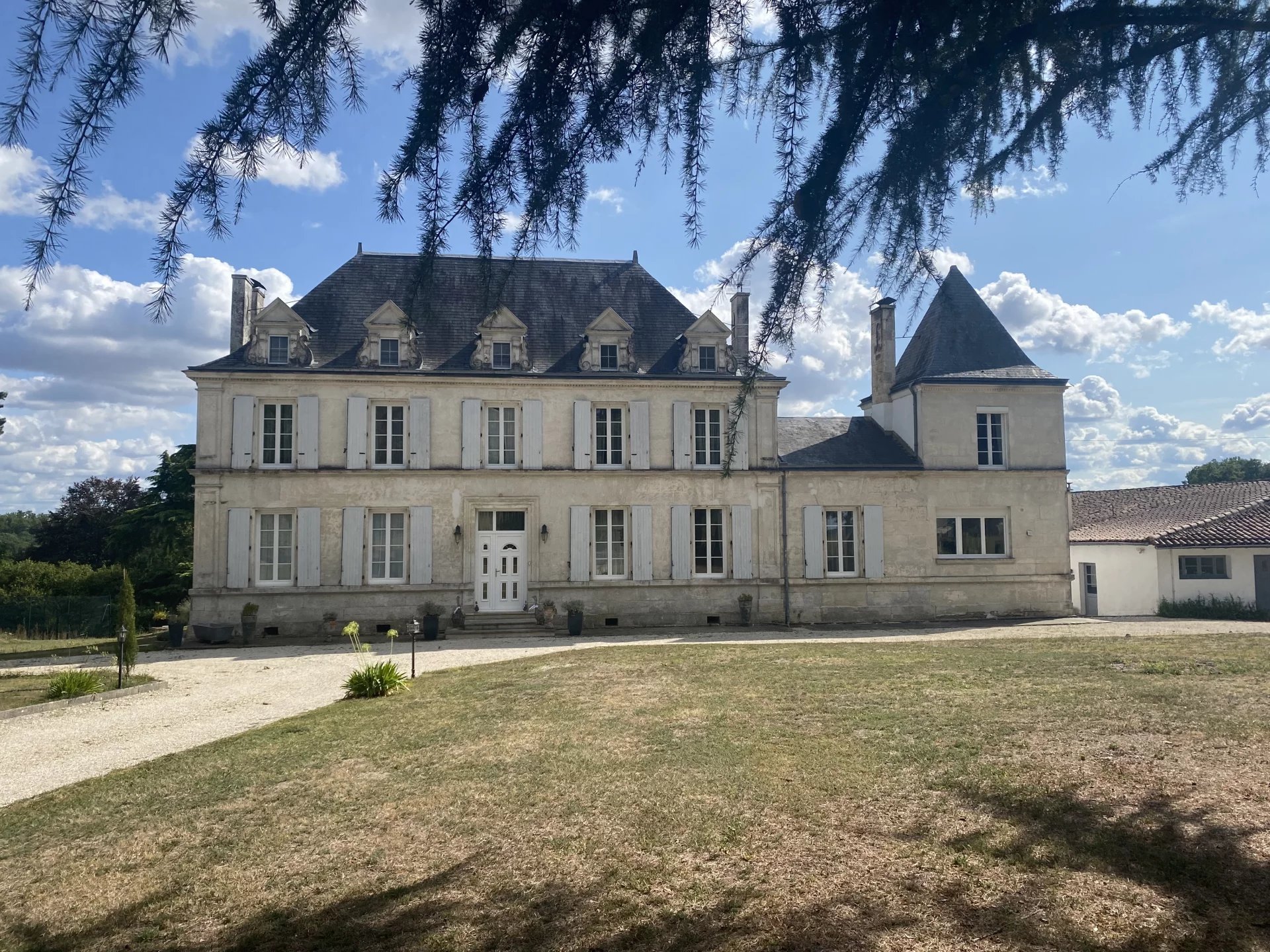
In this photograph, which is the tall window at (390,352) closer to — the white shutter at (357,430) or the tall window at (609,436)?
the white shutter at (357,430)

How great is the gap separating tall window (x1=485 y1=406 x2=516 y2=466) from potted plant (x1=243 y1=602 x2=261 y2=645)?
256 inches

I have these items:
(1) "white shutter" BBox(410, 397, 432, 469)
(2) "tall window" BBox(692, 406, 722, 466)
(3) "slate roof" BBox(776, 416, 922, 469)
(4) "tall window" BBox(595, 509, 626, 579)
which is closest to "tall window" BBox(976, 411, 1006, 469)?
(3) "slate roof" BBox(776, 416, 922, 469)

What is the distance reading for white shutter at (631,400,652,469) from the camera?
72.0ft

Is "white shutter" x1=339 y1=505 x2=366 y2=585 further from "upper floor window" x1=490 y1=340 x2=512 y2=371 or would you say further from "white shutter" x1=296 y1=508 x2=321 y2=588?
"upper floor window" x1=490 y1=340 x2=512 y2=371

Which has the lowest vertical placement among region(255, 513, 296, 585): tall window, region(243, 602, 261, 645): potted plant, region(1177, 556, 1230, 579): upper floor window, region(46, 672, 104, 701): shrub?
region(46, 672, 104, 701): shrub

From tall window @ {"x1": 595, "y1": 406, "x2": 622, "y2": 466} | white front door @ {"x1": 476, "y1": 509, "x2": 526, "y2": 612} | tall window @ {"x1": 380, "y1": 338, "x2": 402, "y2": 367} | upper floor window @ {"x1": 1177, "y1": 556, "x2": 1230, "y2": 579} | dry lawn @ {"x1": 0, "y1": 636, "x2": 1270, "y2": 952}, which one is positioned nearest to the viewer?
dry lawn @ {"x1": 0, "y1": 636, "x2": 1270, "y2": 952}

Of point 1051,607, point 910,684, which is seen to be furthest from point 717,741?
point 1051,607

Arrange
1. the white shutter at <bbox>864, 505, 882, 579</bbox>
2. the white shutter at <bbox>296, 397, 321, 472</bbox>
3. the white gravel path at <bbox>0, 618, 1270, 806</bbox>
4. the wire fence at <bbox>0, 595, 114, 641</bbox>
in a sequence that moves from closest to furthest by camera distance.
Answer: the white gravel path at <bbox>0, 618, 1270, 806</bbox> → the white shutter at <bbox>296, 397, 321, 472</bbox> → the white shutter at <bbox>864, 505, 882, 579</bbox> → the wire fence at <bbox>0, 595, 114, 641</bbox>

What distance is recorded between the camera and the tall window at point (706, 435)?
22.2 meters

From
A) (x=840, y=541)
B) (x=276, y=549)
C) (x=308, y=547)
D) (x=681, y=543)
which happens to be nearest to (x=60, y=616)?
(x=276, y=549)

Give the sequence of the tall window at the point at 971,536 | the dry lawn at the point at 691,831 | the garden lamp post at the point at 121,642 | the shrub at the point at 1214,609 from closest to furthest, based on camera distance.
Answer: the dry lawn at the point at 691,831, the garden lamp post at the point at 121,642, the shrub at the point at 1214,609, the tall window at the point at 971,536

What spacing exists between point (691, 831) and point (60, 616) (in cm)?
2328

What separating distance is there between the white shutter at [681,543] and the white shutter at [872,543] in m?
4.79

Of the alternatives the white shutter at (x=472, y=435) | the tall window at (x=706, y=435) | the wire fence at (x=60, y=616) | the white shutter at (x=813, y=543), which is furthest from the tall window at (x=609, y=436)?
the wire fence at (x=60, y=616)
